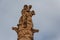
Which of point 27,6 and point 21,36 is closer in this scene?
point 21,36

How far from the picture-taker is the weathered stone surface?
2039cm

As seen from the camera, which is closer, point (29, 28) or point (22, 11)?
point (29, 28)

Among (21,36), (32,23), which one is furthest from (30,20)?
(21,36)

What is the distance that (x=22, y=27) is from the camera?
2088cm

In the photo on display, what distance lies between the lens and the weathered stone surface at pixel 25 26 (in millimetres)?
20389

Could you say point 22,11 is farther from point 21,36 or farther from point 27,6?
Result: point 21,36

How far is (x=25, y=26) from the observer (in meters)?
20.8

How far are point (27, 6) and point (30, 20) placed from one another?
1.28 meters

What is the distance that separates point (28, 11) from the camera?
22.0m

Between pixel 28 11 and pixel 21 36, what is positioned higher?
pixel 28 11

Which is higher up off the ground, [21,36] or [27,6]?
[27,6]

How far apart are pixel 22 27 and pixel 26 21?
524 mm

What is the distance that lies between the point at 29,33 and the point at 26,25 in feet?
2.25

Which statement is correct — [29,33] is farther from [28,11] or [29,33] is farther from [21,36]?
[28,11]
